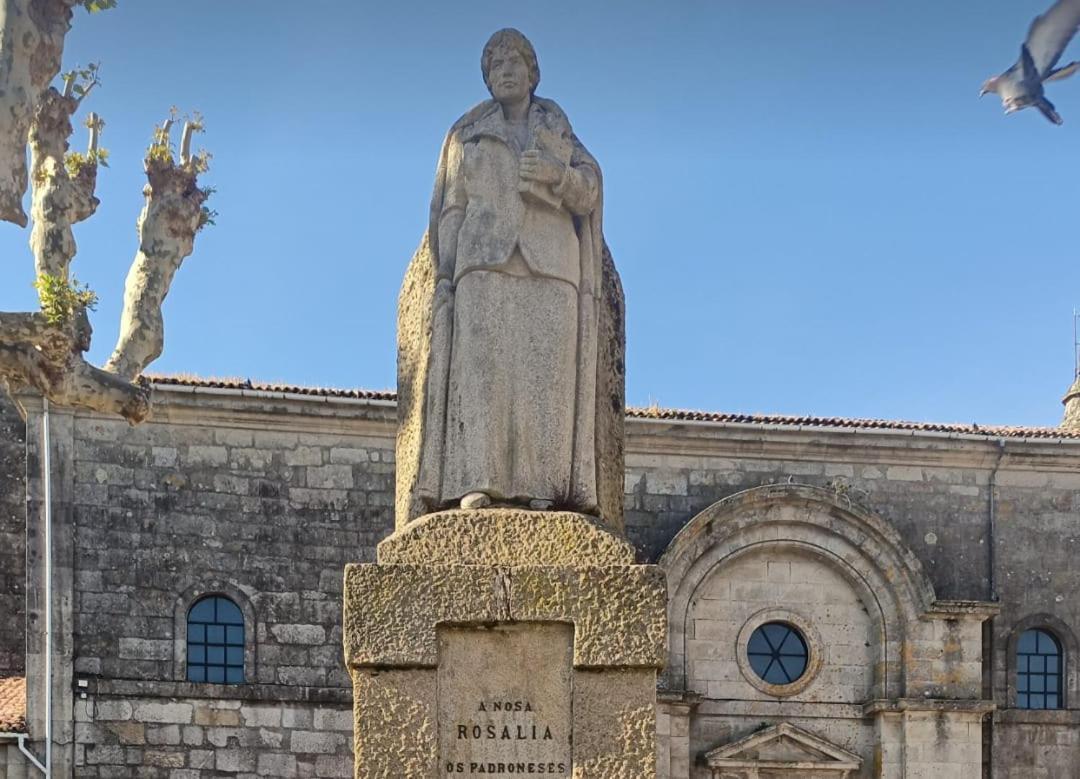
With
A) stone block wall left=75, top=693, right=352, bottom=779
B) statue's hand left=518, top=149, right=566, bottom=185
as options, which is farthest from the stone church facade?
statue's hand left=518, top=149, right=566, bottom=185

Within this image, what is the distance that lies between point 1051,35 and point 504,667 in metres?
7.52

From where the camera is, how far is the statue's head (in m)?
8.57

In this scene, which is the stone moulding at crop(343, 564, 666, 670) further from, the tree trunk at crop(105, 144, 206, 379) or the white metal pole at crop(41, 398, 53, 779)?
the white metal pole at crop(41, 398, 53, 779)

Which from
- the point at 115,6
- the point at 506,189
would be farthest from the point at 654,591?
the point at 115,6

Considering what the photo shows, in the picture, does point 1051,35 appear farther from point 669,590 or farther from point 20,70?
point 669,590

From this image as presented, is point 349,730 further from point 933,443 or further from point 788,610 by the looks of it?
point 933,443

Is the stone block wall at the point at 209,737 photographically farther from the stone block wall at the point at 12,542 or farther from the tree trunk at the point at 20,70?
the tree trunk at the point at 20,70

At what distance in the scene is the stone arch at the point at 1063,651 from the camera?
23.0 meters

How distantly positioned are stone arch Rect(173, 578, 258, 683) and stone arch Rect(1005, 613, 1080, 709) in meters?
9.19

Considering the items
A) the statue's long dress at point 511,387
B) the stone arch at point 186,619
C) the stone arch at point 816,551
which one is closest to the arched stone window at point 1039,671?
the stone arch at point 816,551

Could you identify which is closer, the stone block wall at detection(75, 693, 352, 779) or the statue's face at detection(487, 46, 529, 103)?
the statue's face at detection(487, 46, 529, 103)

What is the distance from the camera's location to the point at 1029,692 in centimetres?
2309

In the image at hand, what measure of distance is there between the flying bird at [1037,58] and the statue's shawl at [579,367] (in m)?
5.37

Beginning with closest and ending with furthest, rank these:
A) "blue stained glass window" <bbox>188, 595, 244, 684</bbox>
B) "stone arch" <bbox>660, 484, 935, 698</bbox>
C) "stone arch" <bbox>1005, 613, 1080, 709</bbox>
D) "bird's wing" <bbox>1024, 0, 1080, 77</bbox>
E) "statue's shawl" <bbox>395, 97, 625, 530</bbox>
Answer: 1. "statue's shawl" <bbox>395, 97, 625, 530</bbox>
2. "bird's wing" <bbox>1024, 0, 1080, 77</bbox>
3. "blue stained glass window" <bbox>188, 595, 244, 684</bbox>
4. "stone arch" <bbox>660, 484, 935, 698</bbox>
5. "stone arch" <bbox>1005, 613, 1080, 709</bbox>
